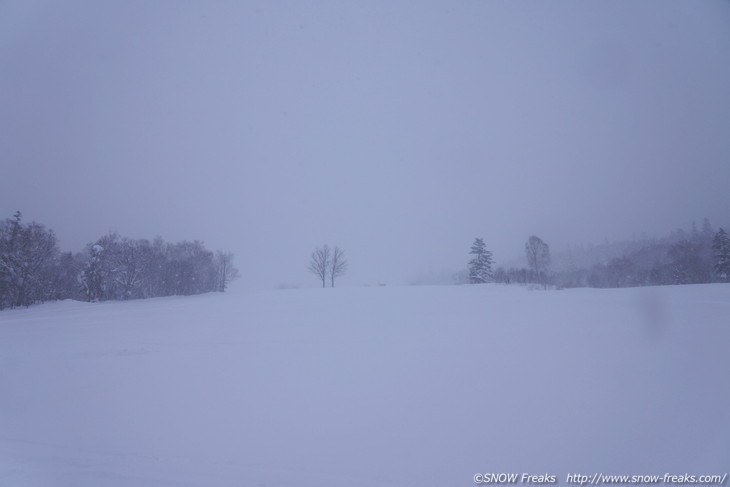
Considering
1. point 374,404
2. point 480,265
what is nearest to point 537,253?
point 480,265

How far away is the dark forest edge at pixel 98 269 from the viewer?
29141mm

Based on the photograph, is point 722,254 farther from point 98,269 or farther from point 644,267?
point 98,269

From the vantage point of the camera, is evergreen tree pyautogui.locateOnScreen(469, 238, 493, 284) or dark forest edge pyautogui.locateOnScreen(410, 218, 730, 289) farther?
evergreen tree pyautogui.locateOnScreen(469, 238, 493, 284)

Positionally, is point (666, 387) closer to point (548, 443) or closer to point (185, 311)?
point (548, 443)

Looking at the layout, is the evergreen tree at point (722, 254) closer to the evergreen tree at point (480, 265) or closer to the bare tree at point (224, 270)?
the evergreen tree at point (480, 265)

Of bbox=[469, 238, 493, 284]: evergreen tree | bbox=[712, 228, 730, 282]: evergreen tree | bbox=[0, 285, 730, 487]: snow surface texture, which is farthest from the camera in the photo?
bbox=[469, 238, 493, 284]: evergreen tree

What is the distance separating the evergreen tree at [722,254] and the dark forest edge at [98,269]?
6288cm

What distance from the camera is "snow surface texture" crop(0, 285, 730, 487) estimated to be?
4840 mm

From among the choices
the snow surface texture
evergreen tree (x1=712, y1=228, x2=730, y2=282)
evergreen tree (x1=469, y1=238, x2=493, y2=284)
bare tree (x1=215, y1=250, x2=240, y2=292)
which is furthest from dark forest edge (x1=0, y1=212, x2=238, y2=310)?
evergreen tree (x1=712, y1=228, x2=730, y2=282)

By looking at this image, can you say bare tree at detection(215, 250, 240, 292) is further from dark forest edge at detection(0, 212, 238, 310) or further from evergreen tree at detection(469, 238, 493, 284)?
evergreen tree at detection(469, 238, 493, 284)

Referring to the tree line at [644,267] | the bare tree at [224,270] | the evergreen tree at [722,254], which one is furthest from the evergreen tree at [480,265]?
the bare tree at [224,270]

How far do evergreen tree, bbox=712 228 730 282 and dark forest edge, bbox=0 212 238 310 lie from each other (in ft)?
206

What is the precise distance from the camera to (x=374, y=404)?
6.72 meters

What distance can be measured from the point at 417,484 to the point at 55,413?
27.2 ft
